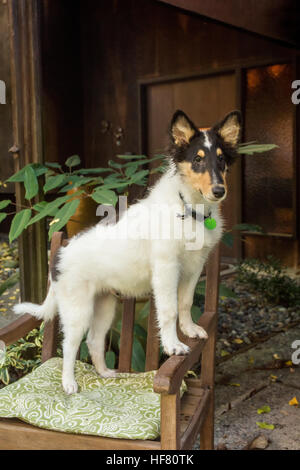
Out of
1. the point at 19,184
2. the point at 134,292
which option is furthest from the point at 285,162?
the point at 134,292

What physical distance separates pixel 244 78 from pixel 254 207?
1.55m

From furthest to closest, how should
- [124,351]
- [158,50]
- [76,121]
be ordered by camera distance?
[76,121]
[158,50]
[124,351]

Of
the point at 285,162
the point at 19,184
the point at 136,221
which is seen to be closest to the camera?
the point at 136,221

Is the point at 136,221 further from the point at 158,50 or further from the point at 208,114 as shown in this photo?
the point at 158,50

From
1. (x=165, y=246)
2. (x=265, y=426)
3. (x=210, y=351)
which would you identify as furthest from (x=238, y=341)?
(x=165, y=246)

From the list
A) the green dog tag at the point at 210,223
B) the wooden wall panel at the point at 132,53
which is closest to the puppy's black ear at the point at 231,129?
the green dog tag at the point at 210,223

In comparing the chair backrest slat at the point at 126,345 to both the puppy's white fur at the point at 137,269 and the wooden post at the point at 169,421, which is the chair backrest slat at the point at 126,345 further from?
the wooden post at the point at 169,421

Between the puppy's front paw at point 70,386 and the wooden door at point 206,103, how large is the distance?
4.55m

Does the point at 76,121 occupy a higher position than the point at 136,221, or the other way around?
the point at 76,121

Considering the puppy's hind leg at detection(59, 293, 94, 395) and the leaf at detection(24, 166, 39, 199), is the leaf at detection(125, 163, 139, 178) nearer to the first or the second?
the leaf at detection(24, 166, 39, 199)

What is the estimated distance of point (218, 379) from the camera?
3188 mm

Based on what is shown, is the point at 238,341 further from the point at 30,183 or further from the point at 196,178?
the point at 196,178

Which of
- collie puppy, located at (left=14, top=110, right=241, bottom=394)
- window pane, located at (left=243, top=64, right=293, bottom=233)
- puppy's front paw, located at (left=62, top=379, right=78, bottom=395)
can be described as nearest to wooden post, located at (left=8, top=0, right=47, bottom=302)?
collie puppy, located at (left=14, top=110, right=241, bottom=394)

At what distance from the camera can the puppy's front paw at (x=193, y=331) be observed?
192 cm
